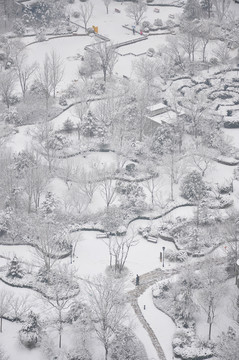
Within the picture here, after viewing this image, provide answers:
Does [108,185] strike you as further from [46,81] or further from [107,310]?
[46,81]

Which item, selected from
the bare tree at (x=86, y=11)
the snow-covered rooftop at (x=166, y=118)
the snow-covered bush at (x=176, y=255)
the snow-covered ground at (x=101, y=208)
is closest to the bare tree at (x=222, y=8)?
the snow-covered ground at (x=101, y=208)

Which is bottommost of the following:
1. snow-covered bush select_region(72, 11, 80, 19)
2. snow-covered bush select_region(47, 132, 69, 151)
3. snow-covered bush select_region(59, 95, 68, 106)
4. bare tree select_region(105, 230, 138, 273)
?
bare tree select_region(105, 230, 138, 273)

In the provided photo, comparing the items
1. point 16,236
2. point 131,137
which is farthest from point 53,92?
point 16,236

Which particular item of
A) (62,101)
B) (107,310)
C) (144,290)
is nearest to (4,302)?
(107,310)

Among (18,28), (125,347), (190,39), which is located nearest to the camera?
(125,347)

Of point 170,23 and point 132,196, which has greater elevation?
point 170,23

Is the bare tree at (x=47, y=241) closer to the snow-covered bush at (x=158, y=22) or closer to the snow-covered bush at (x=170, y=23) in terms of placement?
the snow-covered bush at (x=158, y=22)

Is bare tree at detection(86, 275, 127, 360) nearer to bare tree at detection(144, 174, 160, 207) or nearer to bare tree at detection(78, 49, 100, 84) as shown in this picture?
bare tree at detection(144, 174, 160, 207)

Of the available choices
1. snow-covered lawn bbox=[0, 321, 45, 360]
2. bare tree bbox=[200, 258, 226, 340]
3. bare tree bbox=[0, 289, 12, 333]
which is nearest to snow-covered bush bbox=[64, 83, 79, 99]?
bare tree bbox=[0, 289, 12, 333]
